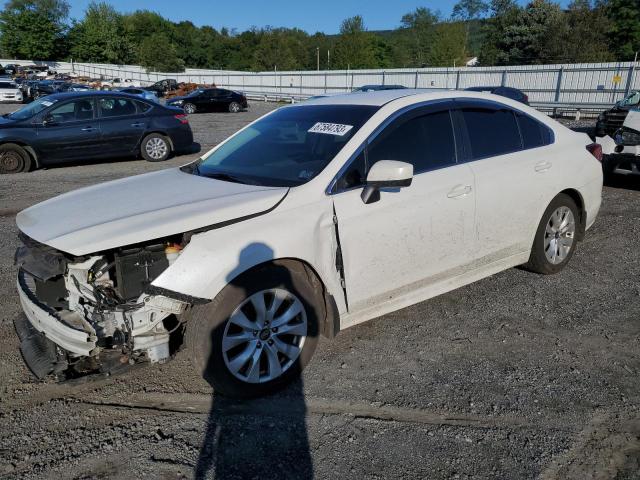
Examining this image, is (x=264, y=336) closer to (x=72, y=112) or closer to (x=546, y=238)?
(x=546, y=238)

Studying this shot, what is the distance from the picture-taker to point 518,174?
4430 millimetres

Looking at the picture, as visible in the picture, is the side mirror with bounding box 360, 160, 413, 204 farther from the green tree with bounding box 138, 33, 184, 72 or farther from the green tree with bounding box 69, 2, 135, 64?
the green tree with bounding box 69, 2, 135, 64

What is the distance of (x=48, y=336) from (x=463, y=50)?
78.5 meters

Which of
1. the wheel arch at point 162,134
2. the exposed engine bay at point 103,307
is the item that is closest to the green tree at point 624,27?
the wheel arch at point 162,134

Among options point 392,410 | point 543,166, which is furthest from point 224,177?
point 543,166

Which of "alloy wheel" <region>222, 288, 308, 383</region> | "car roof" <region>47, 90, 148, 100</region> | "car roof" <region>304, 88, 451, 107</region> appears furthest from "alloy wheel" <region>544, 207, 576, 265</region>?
"car roof" <region>47, 90, 148, 100</region>

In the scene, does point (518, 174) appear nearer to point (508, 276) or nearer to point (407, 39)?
point (508, 276)

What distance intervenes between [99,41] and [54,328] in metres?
106

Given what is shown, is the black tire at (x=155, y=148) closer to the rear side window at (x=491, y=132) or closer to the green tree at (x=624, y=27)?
the rear side window at (x=491, y=132)

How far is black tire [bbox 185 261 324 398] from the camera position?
9.70ft

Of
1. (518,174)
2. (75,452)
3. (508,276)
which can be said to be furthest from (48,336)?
(508,276)

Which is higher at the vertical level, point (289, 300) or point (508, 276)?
point (289, 300)

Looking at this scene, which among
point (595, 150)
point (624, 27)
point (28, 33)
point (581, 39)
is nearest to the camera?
point (595, 150)

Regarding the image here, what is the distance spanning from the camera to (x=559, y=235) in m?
5.00
